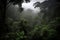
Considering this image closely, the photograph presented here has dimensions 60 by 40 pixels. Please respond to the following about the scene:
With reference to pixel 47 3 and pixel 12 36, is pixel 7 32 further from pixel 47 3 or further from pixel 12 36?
pixel 47 3

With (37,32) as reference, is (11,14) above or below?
above

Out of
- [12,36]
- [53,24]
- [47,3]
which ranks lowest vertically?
[12,36]

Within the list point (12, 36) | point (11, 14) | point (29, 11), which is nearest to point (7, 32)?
point (12, 36)

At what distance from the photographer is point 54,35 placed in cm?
1162

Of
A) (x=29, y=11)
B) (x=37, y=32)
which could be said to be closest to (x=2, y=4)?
(x=37, y=32)

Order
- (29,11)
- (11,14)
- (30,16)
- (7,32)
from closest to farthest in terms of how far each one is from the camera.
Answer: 1. (7,32)
2. (11,14)
3. (30,16)
4. (29,11)

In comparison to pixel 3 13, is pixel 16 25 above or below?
below

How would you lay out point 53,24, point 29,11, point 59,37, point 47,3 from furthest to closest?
point 29,11 → point 47,3 → point 53,24 → point 59,37

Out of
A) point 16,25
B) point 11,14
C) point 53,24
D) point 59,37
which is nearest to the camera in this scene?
point 59,37

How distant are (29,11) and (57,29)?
19438 millimetres

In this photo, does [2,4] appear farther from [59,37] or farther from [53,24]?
[59,37]

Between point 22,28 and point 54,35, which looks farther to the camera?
point 22,28

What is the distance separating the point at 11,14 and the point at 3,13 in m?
8.04

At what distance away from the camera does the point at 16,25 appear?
18.6 m
